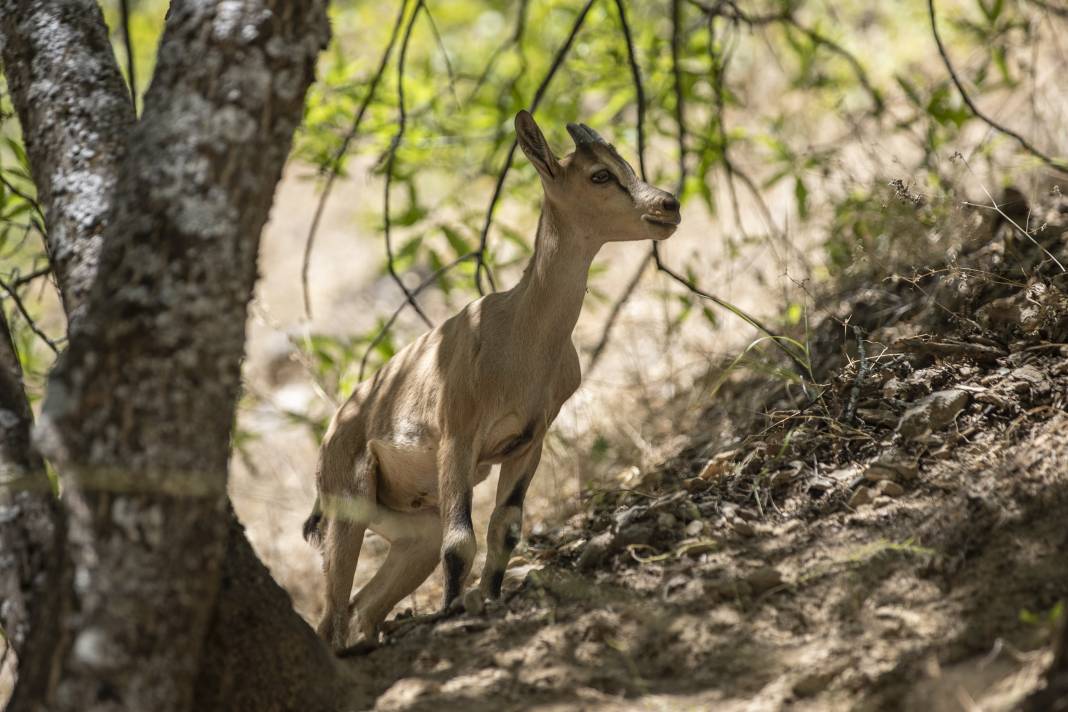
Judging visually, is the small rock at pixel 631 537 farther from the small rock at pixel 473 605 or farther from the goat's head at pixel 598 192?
the goat's head at pixel 598 192

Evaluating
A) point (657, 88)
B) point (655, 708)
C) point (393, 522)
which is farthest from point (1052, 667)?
point (657, 88)

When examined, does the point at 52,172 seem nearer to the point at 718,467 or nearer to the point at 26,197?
the point at 26,197

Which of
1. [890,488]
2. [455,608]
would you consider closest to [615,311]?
[890,488]

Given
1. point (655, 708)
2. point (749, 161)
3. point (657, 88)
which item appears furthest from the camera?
point (749, 161)

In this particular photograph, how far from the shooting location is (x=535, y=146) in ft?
15.6

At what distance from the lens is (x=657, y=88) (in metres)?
7.61

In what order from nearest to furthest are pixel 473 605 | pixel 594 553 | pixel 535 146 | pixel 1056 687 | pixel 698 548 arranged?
pixel 1056 687
pixel 473 605
pixel 698 548
pixel 594 553
pixel 535 146

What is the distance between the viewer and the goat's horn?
4.73 m

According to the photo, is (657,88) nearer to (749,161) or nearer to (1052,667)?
(749,161)

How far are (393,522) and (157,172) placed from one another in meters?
2.45

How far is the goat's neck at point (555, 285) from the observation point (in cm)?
459

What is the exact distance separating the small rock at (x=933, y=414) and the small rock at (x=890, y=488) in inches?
12.8

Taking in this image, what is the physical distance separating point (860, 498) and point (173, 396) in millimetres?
2479

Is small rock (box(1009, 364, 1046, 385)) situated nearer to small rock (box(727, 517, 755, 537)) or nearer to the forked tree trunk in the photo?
small rock (box(727, 517, 755, 537))
